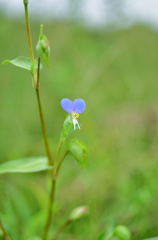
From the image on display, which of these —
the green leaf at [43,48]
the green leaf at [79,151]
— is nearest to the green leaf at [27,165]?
the green leaf at [79,151]

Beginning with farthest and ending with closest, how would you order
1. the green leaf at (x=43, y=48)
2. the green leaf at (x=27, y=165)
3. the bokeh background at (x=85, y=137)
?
the bokeh background at (x=85, y=137) < the green leaf at (x=27, y=165) < the green leaf at (x=43, y=48)

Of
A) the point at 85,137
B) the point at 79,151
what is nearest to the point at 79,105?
the point at 79,151

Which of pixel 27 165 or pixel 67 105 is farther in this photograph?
pixel 27 165

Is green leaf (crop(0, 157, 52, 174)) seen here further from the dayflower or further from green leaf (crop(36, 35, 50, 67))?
green leaf (crop(36, 35, 50, 67))

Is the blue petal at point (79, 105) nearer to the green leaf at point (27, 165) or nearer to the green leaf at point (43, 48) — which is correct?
the green leaf at point (43, 48)

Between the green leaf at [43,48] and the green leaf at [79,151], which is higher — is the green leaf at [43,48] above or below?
above

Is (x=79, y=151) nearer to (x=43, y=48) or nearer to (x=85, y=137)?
(x=43, y=48)

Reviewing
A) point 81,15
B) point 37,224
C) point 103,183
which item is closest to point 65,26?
point 81,15
